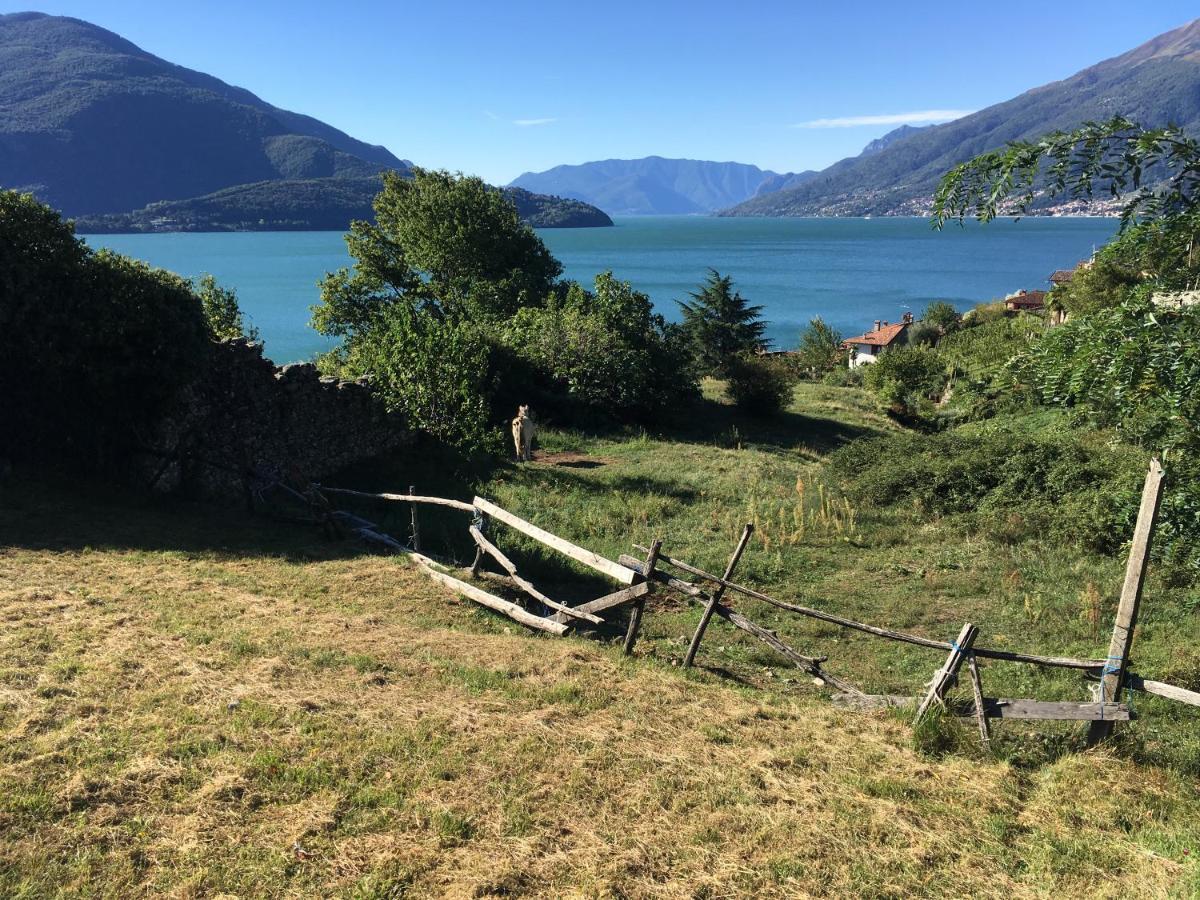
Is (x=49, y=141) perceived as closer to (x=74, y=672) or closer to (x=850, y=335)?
(x=850, y=335)

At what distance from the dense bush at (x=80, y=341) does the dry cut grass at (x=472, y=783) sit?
5555mm

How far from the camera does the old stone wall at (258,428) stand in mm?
13531

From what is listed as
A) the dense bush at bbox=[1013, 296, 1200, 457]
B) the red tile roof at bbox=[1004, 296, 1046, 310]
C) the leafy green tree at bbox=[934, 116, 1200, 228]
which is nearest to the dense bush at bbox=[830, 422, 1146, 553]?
the dense bush at bbox=[1013, 296, 1200, 457]

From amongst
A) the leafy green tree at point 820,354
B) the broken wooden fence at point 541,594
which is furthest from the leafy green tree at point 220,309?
the leafy green tree at point 820,354

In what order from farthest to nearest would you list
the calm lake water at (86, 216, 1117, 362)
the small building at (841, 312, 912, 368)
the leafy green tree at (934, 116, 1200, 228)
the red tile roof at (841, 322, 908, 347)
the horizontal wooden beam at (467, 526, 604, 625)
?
the calm lake water at (86, 216, 1117, 362)
the red tile roof at (841, 322, 908, 347)
the small building at (841, 312, 912, 368)
the horizontal wooden beam at (467, 526, 604, 625)
the leafy green tree at (934, 116, 1200, 228)

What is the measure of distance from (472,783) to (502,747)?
54 centimetres

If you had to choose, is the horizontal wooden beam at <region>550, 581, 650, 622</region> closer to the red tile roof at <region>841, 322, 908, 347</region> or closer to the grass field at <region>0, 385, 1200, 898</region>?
the grass field at <region>0, 385, 1200, 898</region>

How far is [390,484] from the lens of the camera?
16547 millimetres

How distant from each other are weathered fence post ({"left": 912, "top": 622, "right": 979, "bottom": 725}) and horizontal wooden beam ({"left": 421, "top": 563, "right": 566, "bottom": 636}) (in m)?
3.96

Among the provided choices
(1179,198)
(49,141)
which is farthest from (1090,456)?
(49,141)

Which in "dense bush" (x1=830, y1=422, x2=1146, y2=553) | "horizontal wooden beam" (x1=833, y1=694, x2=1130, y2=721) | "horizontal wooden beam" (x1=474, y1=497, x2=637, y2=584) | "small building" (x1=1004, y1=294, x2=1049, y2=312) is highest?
"small building" (x1=1004, y1=294, x2=1049, y2=312)

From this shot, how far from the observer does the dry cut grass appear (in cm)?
453

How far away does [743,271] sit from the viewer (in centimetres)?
13962

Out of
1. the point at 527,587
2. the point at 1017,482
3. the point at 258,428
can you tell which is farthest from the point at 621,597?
the point at 1017,482
